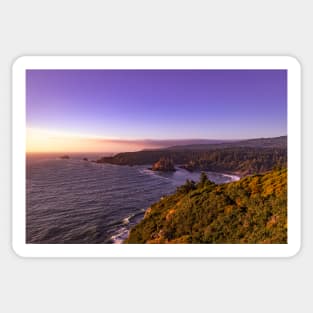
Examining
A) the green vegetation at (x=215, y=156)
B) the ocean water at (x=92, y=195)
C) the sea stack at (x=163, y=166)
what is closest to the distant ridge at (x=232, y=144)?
the green vegetation at (x=215, y=156)

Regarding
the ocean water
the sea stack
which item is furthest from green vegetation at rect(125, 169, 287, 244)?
the sea stack

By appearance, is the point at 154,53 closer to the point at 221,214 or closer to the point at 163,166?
the point at 163,166

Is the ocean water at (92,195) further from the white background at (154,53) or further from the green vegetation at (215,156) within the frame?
the white background at (154,53)

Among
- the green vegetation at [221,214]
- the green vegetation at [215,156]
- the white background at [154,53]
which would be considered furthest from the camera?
the green vegetation at [215,156]

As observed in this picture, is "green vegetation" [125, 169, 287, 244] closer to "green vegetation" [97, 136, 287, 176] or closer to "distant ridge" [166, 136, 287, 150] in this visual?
"green vegetation" [97, 136, 287, 176]
